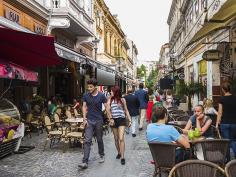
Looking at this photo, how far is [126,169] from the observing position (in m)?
8.73

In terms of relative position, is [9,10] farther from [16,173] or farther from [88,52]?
[88,52]

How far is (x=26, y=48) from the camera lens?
842 centimetres

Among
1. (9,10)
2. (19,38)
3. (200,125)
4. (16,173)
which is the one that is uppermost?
(9,10)

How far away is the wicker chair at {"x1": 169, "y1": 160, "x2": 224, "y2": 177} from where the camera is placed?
4828mm

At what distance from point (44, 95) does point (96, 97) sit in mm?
11653

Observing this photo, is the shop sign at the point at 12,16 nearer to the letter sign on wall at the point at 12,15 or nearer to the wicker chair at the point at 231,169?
the letter sign on wall at the point at 12,15

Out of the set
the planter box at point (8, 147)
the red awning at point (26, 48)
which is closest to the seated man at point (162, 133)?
the red awning at point (26, 48)

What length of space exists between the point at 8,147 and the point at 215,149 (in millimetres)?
4660

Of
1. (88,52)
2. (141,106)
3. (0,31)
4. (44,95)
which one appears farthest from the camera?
(88,52)

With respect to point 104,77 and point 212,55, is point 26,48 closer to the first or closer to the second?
point 212,55

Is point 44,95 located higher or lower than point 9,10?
lower

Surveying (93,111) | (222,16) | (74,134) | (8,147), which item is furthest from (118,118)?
(222,16)

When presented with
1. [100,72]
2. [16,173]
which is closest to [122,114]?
[16,173]

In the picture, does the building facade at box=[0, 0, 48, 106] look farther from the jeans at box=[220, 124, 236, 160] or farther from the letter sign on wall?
the jeans at box=[220, 124, 236, 160]
